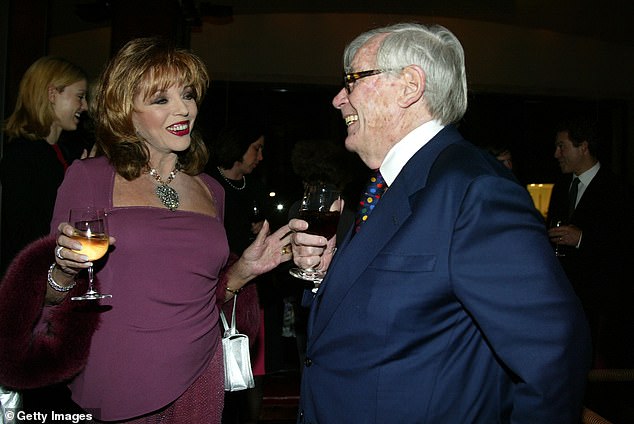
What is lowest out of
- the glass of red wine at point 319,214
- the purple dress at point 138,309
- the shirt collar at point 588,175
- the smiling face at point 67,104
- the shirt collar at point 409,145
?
the purple dress at point 138,309

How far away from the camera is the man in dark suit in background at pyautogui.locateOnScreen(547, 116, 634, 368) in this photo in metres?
4.05

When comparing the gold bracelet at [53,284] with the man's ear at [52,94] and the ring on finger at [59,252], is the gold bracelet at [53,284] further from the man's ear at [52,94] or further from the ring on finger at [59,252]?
the man's ear at [52,94]

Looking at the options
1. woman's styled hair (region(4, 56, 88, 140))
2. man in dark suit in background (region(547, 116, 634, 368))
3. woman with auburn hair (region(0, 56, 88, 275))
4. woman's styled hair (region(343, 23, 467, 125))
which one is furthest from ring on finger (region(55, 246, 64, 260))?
man in dark suit in background (region(547, 116, 634, 368))

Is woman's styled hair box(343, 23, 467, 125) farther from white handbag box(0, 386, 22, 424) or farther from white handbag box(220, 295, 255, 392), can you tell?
white handbag box(0, 386, 22, 424)

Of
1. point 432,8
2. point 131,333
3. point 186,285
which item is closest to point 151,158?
point 186,285

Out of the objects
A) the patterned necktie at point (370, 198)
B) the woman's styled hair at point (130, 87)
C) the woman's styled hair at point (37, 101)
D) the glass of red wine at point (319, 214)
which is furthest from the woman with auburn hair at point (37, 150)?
the patterned necktie at point (370, 198)

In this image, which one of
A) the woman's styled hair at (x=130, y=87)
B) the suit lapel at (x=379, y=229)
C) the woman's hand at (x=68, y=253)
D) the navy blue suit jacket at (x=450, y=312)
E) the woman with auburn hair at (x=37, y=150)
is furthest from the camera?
the woman with auburn hair at (x=37, y=150)

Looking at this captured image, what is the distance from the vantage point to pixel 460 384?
4.59 feet

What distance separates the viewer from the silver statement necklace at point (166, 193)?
2129mm

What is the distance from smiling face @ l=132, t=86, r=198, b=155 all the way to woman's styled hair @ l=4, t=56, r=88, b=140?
139 cm

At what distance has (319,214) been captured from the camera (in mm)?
1883

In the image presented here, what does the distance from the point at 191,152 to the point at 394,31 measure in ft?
3.41

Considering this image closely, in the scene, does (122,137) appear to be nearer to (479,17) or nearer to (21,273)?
(21,273)

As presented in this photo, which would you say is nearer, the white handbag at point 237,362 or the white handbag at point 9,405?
the white handbag at point 9,405
